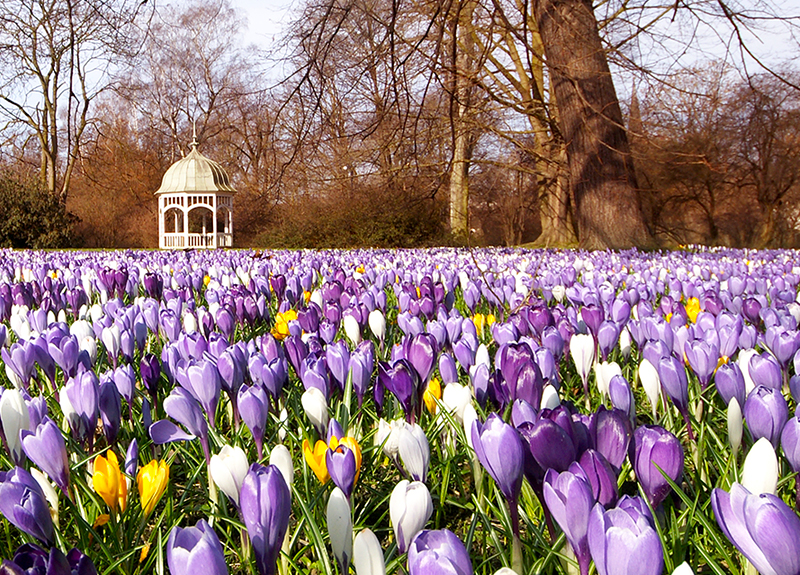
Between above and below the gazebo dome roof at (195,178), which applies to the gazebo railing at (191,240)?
below

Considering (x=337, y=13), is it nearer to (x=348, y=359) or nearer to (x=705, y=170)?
(x=348, y=359)

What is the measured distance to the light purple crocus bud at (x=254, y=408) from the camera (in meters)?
1.20

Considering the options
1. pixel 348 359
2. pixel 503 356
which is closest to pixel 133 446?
pixel 348 359

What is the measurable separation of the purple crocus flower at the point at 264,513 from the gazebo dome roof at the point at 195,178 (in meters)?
22.9

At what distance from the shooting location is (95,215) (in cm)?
2800

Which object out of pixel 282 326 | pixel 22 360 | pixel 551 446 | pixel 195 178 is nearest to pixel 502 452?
pixel 551 446

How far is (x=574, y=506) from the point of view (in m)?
0.77

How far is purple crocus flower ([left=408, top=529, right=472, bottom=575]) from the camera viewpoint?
2.02 feet

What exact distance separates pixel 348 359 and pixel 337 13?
4985mm

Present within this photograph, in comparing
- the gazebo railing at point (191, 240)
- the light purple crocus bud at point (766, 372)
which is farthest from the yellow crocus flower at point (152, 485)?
the gazebo railing at point (191, 240)

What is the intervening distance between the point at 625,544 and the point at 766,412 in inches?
21.3

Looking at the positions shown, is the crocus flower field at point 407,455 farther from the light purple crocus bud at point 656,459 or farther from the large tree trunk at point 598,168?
the large tree trunk at point 598,168

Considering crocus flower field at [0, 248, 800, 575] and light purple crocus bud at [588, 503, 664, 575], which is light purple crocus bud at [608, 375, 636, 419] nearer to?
crocus flower field at [0, 248, 800, 575]

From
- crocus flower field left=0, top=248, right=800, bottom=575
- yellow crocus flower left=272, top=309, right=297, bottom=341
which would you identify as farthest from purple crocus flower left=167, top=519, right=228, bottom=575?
yellow crocus flower left=272, top=309, right=297, bottom=341
